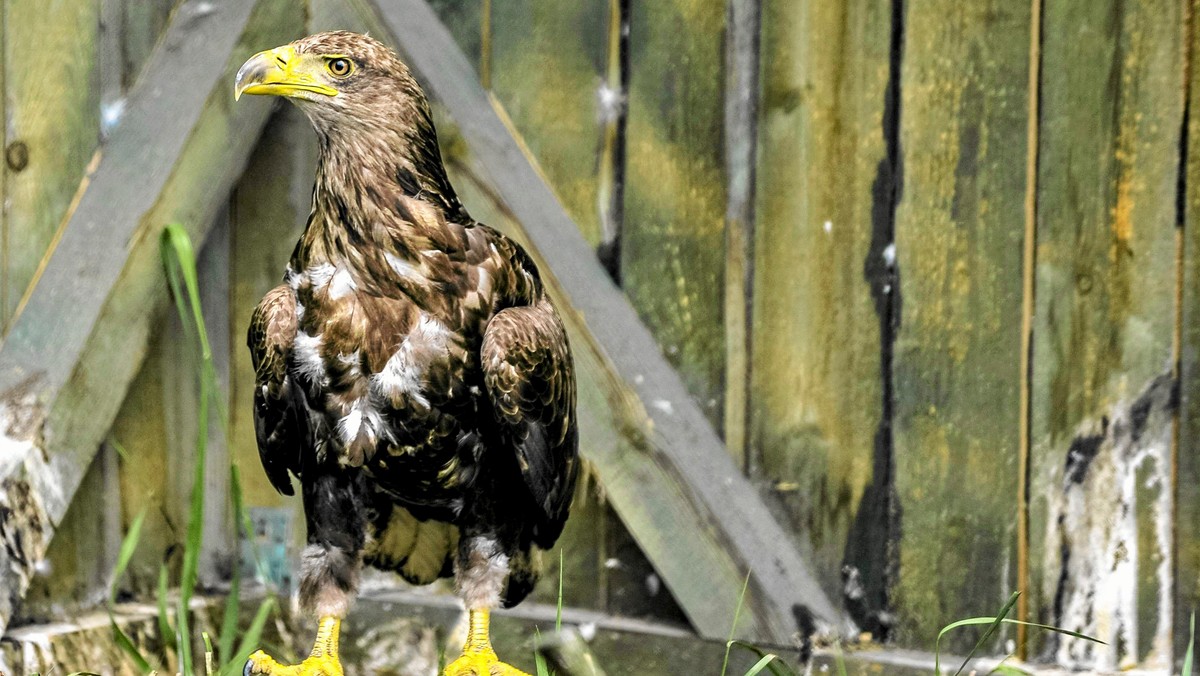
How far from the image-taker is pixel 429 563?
232 cm

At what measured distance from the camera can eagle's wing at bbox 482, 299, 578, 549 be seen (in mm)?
2018

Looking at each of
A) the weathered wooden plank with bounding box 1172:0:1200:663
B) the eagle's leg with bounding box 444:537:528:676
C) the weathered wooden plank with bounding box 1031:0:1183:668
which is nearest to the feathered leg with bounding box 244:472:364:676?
the eagle's leg with bounding box 444:537:528:676

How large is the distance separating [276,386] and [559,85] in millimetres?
1110

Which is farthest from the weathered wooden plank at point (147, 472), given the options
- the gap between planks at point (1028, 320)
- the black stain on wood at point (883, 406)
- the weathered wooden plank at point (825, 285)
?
the gap between planks at point (1028, 320)

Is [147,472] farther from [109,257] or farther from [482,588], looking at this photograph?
[482,588]

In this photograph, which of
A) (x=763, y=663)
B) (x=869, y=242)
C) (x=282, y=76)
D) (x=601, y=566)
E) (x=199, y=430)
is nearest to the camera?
(x=282, y=76)

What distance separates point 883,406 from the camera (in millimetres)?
2695

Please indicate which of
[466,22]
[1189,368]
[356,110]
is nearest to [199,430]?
[356,110]

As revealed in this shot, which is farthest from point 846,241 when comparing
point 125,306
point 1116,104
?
point 125,306

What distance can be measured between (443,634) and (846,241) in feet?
4.42

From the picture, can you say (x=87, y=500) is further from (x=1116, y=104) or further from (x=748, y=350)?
(x=1116, y=104)

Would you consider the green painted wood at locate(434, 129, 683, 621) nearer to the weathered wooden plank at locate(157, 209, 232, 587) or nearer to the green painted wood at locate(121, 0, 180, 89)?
the weathered wooden plank at locate(157, 209, 232, 587)

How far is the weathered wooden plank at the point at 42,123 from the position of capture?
2.93 metres

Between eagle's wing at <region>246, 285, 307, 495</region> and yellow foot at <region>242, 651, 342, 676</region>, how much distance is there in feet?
1.08
